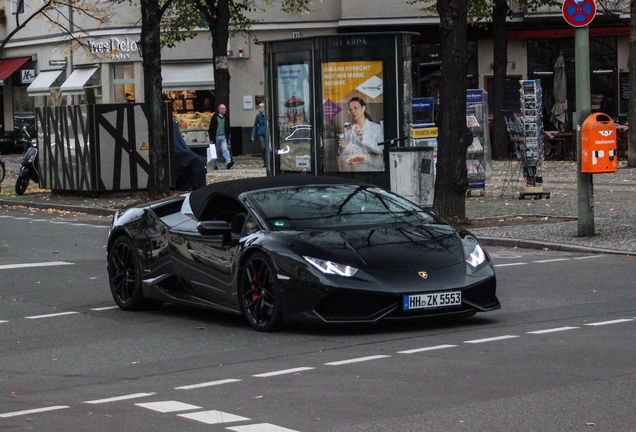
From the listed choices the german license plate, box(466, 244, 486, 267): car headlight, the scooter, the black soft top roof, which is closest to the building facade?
the scooter

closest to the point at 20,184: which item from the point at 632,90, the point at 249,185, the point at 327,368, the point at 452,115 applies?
the point at 452,115

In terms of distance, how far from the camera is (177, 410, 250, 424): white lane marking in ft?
19.5

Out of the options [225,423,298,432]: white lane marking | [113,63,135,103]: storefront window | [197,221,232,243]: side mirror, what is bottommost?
[225,423,298,432]: white lane marking

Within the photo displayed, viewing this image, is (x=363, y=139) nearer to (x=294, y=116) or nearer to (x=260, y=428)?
(x=294, y=116)

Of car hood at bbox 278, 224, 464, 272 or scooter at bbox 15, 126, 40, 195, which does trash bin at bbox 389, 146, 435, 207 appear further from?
scooter at bbox 15, 126, 40, 195

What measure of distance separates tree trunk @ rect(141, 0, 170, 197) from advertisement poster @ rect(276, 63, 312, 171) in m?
2.75

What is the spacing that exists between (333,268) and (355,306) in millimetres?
336

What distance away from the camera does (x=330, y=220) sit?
9.31 m

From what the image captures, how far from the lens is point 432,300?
862cm

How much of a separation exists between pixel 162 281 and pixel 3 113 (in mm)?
46217

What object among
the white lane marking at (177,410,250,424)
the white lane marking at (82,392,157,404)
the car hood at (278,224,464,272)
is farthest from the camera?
the car hood at (278,224,464,272)

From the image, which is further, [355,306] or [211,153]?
[211,153]

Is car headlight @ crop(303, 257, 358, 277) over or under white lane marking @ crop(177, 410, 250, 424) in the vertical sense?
over

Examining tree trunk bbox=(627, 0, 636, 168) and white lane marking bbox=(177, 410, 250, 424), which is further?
tree trunk bbox=(627, 0, 636, 168)
